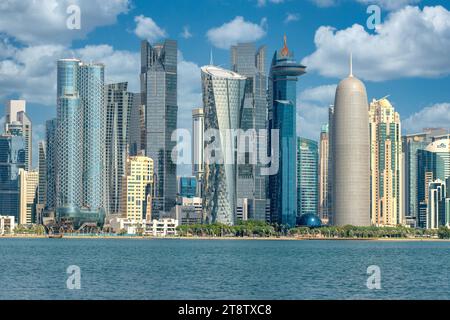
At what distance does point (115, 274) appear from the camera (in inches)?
3063

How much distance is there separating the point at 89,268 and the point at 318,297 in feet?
118
